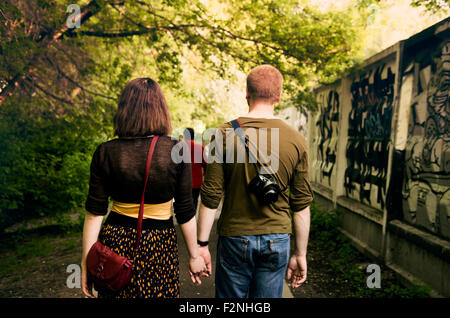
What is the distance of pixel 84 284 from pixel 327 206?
22.1 ft

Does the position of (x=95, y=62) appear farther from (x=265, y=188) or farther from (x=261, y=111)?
(x=265, y=188)

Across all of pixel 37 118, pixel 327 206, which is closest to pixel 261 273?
pixel 37 118

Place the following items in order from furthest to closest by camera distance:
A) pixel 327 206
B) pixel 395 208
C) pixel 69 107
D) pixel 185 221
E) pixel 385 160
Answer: pixel 327 206 → pixel 69 107 → pixel 385 160 → pixel 395 208 → pixel 185 221

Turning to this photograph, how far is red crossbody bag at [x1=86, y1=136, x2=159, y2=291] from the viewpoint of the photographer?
2.04 meters

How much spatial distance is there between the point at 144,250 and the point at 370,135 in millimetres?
4971

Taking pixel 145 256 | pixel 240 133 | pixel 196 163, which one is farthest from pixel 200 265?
pixel 196 163

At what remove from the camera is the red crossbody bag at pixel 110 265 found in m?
2.04

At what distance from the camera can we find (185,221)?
2.29m

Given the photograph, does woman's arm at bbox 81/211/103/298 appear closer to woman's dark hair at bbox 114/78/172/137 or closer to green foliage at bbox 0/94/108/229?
woman's dark hair at bbox 114/78/172/137

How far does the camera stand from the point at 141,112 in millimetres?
2174

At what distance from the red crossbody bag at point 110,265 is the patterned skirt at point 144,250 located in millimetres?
42

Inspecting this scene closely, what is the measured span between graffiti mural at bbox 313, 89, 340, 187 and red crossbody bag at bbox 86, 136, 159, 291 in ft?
21.2
